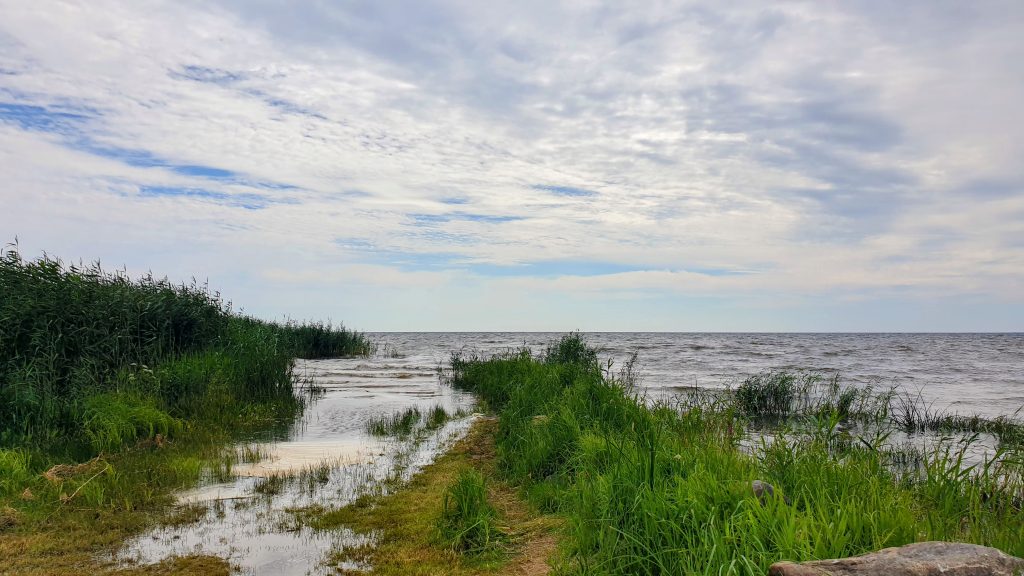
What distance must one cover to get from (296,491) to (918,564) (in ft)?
24.0

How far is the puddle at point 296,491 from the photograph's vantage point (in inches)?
228

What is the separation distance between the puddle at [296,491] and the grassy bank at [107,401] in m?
0.54

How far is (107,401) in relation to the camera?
1089 centimetres

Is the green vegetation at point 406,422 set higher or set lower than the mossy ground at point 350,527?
lower

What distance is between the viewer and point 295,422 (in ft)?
47.3

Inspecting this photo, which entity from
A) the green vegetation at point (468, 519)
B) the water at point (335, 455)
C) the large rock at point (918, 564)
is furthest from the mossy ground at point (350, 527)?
the large rock at point (918, 564)

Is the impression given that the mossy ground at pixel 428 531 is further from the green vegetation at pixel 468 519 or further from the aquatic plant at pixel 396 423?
the aquatic plant at pixel 396 423

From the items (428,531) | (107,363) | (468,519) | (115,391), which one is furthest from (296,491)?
(107,363)

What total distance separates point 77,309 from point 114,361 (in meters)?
1.39

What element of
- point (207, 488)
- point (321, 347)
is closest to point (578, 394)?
point (207, 488)

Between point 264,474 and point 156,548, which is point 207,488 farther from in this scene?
point 156,548

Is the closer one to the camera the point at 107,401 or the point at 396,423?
the point at 107,401

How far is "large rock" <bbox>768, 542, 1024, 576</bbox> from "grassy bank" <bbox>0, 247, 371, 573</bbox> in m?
6.34

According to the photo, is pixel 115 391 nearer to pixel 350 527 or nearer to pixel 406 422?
pixel 406 422
